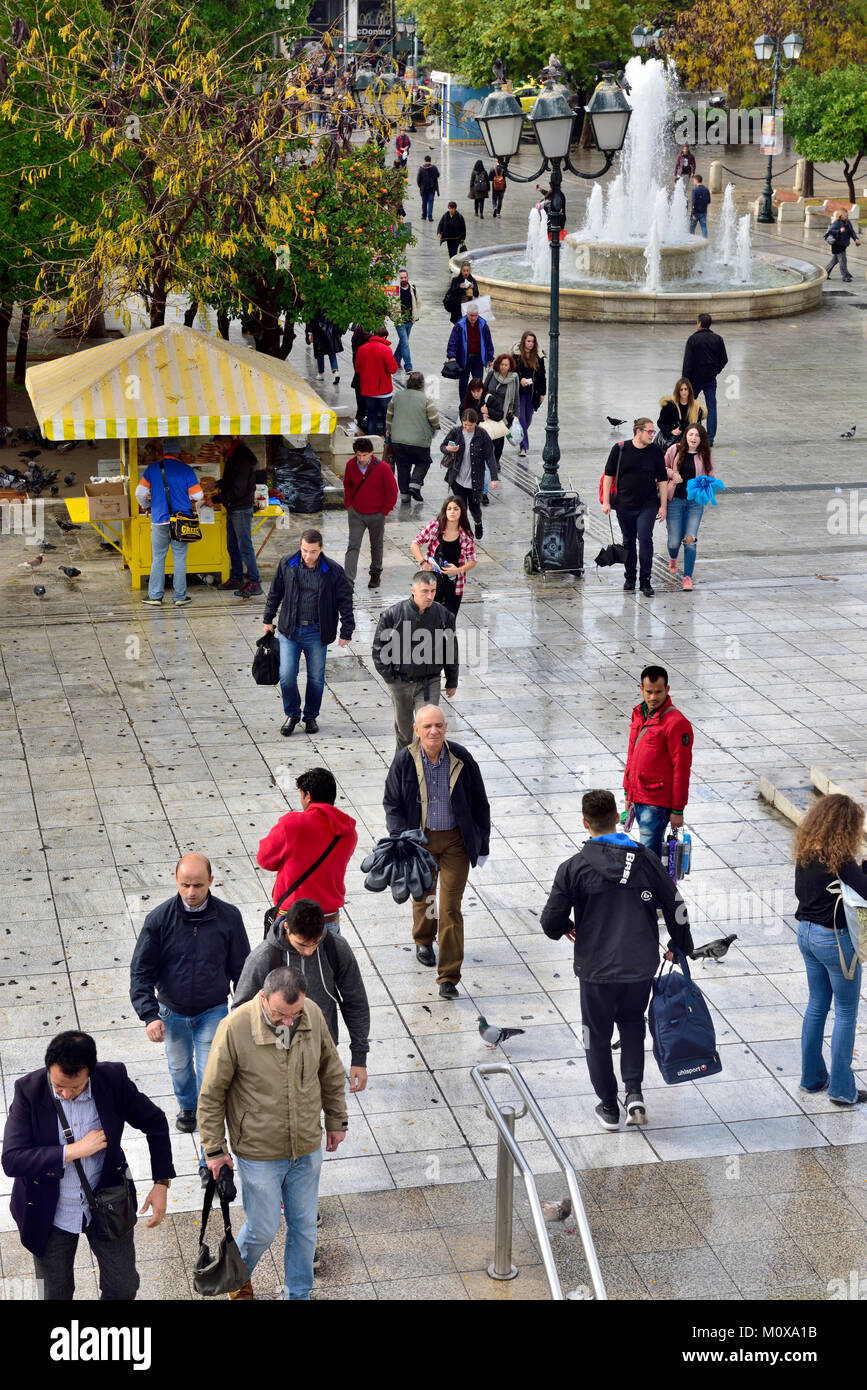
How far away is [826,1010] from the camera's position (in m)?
8.14

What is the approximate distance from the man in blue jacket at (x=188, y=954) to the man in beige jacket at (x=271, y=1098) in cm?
79

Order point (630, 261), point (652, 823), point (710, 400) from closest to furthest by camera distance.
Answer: point (652, 823), point (710, 400), point (630, 261)

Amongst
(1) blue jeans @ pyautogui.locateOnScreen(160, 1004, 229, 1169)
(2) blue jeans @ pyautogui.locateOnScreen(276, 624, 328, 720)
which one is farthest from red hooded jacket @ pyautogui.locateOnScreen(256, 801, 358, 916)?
(2) blue jeans @ pyautogui.locateOnScreen(276, 624, 328, 720)

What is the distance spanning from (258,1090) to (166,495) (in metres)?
9.91

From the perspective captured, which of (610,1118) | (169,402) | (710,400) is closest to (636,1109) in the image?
(610,1118)

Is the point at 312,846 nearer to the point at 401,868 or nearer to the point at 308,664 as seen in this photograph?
the point at 401,868

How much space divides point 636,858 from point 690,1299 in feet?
6.31

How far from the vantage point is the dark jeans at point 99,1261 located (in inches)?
241

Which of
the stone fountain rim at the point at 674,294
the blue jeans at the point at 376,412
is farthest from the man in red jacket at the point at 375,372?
the stone fountain rim at the point at 674,294

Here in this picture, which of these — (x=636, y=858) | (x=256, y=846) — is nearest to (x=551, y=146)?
(x=256, y=846)

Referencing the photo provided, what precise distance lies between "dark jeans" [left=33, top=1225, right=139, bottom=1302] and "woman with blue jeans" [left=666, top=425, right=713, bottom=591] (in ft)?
35.4

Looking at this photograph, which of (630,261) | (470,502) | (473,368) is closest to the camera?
(470,502)

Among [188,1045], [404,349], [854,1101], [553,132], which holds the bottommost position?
[854,1101]

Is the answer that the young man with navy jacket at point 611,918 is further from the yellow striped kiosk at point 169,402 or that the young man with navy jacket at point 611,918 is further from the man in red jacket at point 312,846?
the yellow striped kiosk at point 169,402
